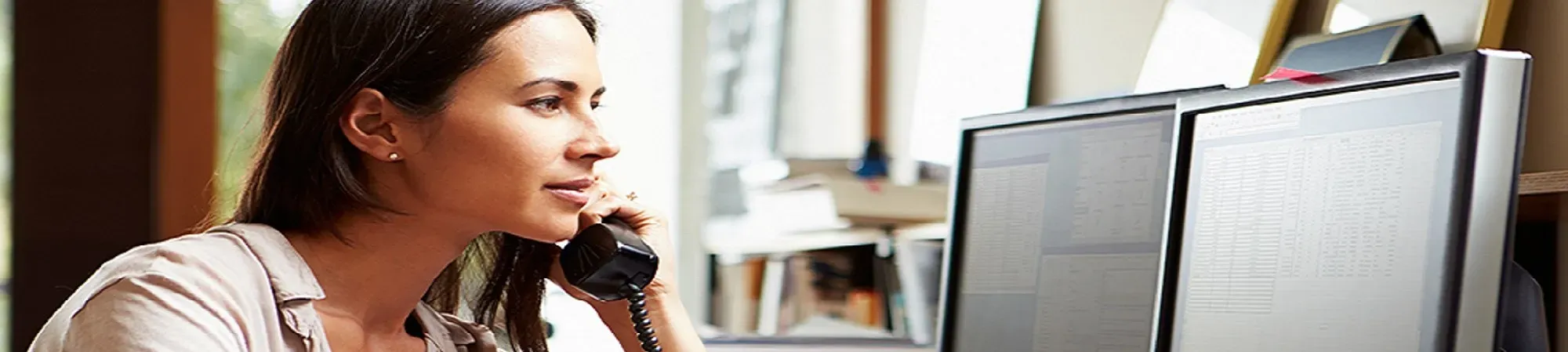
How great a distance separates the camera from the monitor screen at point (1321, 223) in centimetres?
108

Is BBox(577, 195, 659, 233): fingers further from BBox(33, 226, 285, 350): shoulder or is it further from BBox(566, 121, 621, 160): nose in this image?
BBox(33, 226, 285, 350): shoulder

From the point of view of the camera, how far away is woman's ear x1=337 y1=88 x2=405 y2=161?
50.5 inches

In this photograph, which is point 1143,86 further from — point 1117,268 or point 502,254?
point 502,254

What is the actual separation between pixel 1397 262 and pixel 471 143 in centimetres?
72

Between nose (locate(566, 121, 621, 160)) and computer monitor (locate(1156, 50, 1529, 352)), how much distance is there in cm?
49

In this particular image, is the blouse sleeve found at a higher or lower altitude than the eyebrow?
lower

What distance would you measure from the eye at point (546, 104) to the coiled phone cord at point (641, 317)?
0.25 m

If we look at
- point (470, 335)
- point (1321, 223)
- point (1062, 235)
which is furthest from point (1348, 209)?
point (470, 335)

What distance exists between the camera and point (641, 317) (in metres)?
1.51

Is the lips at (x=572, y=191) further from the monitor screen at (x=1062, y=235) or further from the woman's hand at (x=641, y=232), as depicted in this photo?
the monitor screen at (x=1062, y=235)

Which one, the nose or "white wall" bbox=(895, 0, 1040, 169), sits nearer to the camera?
the nose

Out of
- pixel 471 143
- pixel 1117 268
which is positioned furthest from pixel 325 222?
pixel 1117 268

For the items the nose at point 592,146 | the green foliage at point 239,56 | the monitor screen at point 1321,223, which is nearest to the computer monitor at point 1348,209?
the monitor screen at point 1321,223

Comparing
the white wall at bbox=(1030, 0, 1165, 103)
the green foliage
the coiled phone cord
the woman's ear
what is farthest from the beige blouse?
the green foliage
